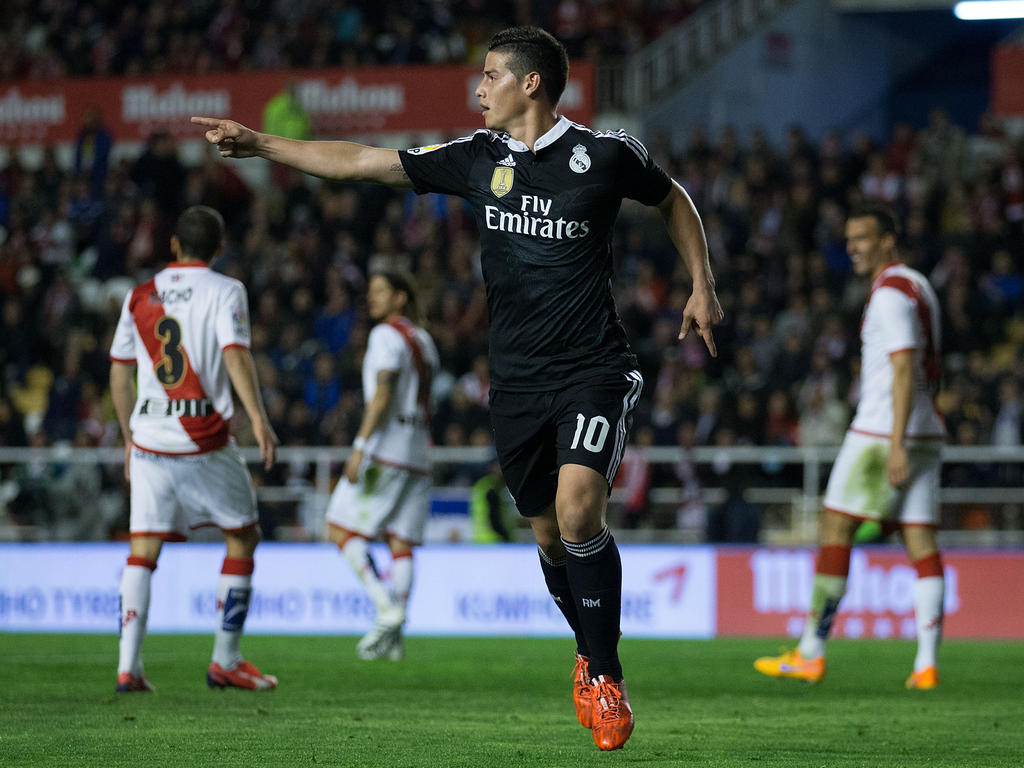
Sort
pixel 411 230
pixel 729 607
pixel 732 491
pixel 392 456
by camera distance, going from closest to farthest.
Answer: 1. pixel 392 456
2. pixel 729 607
3. pixel 732 491
4. pixel 411 230

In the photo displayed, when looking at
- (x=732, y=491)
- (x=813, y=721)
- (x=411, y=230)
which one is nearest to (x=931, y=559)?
(x=813, y=721)

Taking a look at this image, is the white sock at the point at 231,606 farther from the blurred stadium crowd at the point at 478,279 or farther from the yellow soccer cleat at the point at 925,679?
the blurred stadium crowd at the point at 478,279

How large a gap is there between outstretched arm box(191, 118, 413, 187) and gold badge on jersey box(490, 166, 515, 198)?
342 millimetres

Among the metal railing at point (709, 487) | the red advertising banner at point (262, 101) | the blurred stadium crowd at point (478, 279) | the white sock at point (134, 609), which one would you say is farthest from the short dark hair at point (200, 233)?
the red advertising banner at point (262, 101)

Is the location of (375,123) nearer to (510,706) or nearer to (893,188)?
(893,188)

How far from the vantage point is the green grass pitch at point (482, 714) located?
574 centimetres

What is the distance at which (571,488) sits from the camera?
226 inches

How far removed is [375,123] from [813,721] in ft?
58.6

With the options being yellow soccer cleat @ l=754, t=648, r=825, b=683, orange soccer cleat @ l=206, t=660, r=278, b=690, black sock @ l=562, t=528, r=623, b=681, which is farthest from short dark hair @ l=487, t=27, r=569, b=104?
yellow soccer cleat @ l=754, t=648, r=825, b=683

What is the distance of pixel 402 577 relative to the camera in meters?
10.9

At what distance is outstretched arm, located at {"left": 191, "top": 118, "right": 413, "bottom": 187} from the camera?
5.98 metres

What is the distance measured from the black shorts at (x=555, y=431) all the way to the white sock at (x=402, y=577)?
187 inches

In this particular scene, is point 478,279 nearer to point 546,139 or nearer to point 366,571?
point 366,571

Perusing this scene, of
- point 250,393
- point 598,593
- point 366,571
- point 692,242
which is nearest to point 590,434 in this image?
point 598,593
